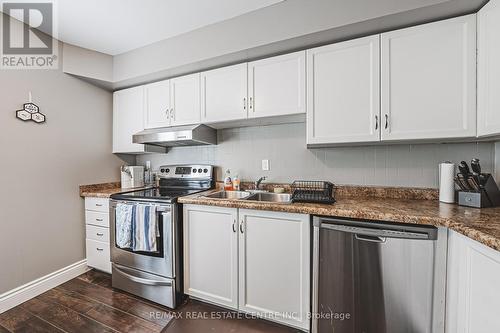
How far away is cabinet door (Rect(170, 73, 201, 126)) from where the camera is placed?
2.12 meters

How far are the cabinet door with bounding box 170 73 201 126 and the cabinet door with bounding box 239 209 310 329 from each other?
A: 1154 millimetres

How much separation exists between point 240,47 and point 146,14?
2.75ft

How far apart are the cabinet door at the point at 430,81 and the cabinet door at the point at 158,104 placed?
2.03m

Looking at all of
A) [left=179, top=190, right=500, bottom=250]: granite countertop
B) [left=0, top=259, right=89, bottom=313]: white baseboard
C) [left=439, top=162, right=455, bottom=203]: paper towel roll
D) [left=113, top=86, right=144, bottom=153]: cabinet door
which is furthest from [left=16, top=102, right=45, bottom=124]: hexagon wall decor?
[left=439, top=162, right=455, bottom=203]: paper towel roll

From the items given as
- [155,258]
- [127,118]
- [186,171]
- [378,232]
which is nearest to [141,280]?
[155,258]

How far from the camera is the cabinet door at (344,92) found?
151 cm

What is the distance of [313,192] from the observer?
167 centimetres

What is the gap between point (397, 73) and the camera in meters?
1.45

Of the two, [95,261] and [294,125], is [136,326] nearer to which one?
[95,261]

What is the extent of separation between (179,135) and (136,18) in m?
1.05

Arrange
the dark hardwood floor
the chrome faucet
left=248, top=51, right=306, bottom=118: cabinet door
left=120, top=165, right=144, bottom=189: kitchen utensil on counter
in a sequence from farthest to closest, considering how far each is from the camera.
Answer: left=120, top=165, right=144, bottom=189: kitchen utensil on counter → the chrome faucet → left=248, top=51, right=306, bottom=118: cabinet door → the dark hardwood floor

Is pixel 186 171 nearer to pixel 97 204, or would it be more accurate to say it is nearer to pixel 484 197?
pixel 97 204

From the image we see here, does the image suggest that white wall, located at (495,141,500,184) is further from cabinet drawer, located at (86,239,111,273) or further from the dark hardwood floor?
cabinet drawer, located at (86,239,111,273)

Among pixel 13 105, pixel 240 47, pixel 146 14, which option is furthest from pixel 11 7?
pixel 240 47
